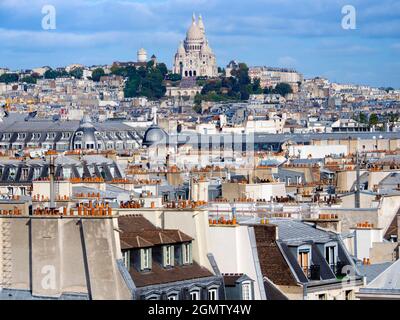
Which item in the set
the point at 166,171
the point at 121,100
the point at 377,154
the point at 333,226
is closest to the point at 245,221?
the point at 333,226

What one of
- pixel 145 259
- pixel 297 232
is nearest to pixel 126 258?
pixel 145 259

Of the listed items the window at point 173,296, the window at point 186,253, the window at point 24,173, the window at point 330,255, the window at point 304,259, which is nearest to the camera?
the window at point 173,296

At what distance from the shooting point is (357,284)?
15766 millimetres

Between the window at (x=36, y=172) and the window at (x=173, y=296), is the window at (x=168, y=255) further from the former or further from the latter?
the window at (x=36, y=172)

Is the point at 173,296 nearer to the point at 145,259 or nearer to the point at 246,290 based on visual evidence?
the point at 145,259

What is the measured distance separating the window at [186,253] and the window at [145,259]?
689 millimetres

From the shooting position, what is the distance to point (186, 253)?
49.0ft

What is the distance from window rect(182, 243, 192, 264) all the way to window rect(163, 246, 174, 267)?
18cm

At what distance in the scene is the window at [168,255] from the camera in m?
14.6

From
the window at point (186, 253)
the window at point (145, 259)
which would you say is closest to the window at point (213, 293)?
the window at point (186, 253)

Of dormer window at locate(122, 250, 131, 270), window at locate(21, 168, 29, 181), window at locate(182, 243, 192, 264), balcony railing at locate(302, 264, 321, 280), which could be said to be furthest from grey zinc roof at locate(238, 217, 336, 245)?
window at locate(21, 168, 29, 181)
